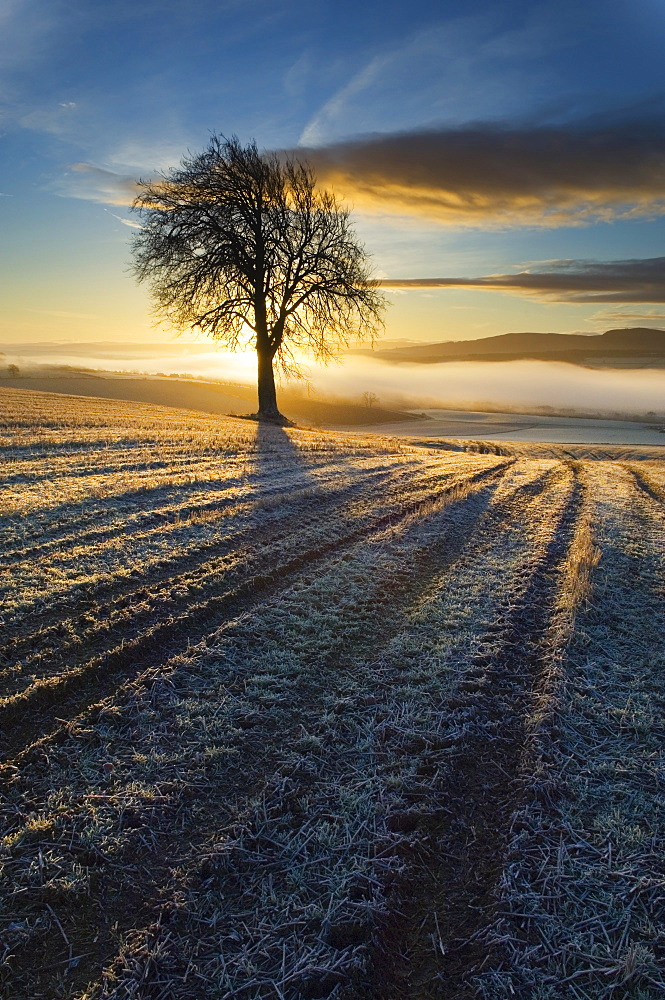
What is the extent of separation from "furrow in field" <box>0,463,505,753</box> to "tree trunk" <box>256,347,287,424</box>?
904 inches

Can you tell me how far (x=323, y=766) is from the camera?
3949 mm

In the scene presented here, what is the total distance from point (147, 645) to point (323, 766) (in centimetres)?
226

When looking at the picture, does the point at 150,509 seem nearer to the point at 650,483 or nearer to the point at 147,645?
the point at 147,645

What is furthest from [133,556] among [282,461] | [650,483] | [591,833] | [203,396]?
[203,396]

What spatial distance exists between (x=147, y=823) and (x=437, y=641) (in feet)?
10.5

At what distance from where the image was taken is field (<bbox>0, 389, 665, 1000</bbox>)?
2773mm

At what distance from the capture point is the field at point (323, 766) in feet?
9.10

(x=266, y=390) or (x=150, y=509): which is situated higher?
(x=266, y=390)

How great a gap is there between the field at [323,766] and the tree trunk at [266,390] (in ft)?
75.3

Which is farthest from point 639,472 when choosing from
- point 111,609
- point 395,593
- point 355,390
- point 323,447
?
point 355,390

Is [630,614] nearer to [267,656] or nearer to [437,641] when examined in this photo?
[437,641]

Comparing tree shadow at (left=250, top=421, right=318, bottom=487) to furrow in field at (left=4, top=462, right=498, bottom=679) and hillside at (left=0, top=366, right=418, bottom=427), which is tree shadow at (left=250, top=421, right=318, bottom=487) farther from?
hillside at (left=0, top=366, right=418, bottom=427)

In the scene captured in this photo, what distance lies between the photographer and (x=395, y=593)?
22.5ft

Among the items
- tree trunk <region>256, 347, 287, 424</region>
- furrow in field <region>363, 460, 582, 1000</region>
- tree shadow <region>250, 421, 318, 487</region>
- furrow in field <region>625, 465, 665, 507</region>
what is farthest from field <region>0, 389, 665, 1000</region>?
tree trunk <region>256, 347, 287, 424</region>
